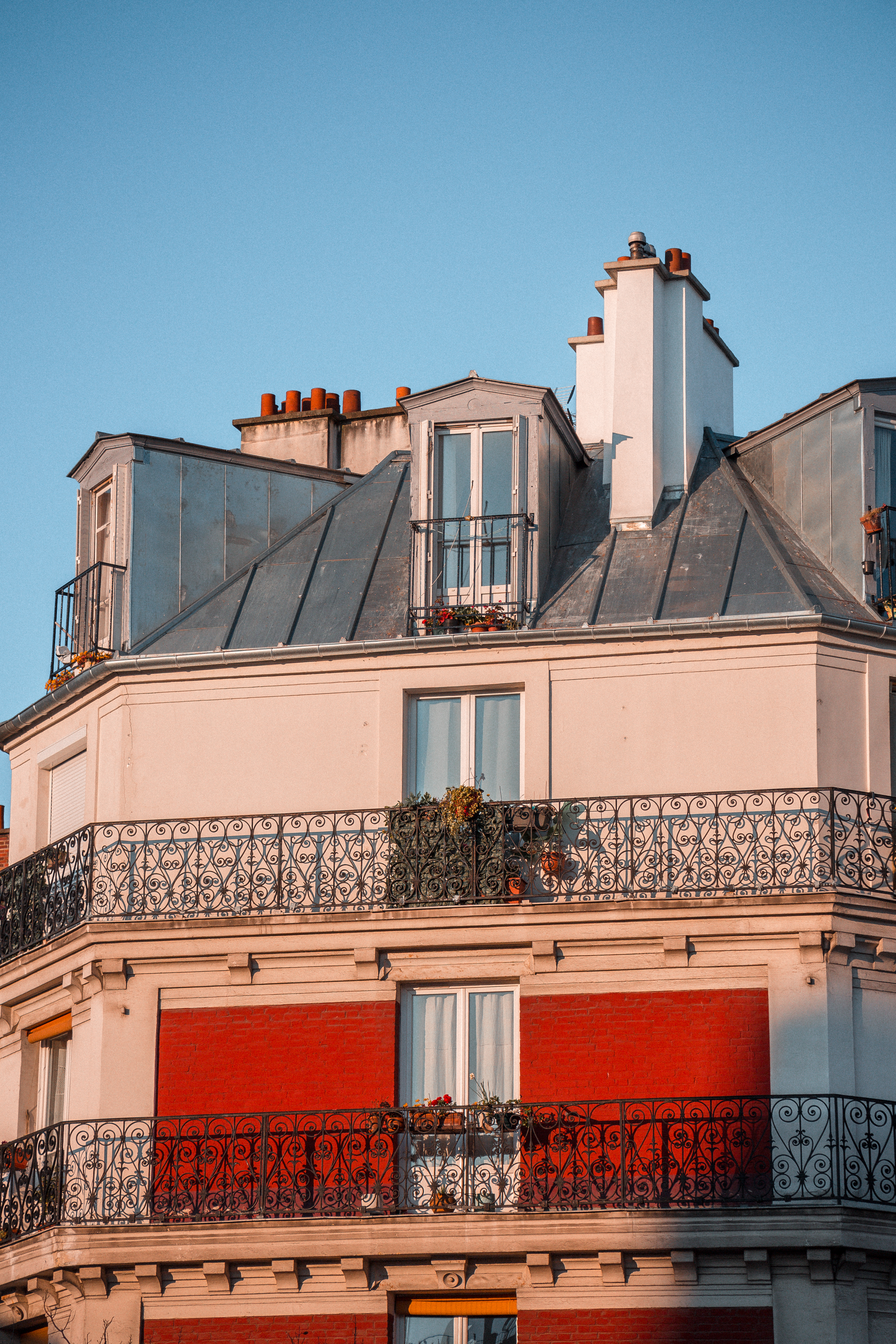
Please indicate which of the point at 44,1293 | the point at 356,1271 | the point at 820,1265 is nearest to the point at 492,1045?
the point at 356,1271

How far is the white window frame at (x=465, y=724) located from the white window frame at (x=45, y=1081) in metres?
4.23

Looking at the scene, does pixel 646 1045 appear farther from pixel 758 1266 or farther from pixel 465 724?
pixel 465 724

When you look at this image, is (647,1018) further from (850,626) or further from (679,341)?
(679,341)

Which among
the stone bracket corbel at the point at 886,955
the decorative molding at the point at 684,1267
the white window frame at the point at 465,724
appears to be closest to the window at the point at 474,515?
the white window frame at the point at 465,724

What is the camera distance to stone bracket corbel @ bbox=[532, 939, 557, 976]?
62.4 ft

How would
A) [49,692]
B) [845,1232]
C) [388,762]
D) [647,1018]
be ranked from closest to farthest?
[845,1232] < [647,1018] < [388,762] < [49,692]

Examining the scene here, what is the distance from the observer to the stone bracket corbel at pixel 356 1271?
1816 centimetres

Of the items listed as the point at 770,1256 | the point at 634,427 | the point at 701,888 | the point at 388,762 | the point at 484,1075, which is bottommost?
the point at 770,1256

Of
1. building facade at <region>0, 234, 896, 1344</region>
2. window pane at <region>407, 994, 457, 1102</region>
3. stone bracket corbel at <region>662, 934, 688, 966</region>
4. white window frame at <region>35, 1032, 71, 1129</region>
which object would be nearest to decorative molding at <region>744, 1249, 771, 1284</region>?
building facade at <region>0, 234, 896, 1344</region>

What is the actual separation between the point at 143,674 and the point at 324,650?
1.89 metres

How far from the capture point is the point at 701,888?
61.9 feet

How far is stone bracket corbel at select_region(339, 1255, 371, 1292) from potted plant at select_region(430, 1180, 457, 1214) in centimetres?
71

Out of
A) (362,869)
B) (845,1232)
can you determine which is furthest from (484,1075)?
(845,1232)

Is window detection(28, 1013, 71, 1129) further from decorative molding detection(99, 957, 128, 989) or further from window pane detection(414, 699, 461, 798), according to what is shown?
window pane detection(414, 699, 461, 798)
